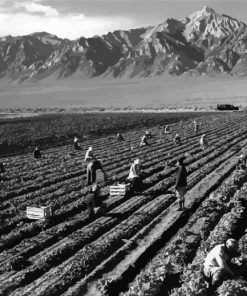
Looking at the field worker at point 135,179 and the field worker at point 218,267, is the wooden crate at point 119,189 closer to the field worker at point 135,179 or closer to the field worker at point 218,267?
the field worker at point 135,179

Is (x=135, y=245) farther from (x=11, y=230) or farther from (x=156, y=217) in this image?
(x=11, y=230)

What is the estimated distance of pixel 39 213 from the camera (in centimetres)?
2083

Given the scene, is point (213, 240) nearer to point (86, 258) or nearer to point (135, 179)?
point (86, 258)

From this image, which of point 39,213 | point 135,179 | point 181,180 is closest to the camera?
point 39,213

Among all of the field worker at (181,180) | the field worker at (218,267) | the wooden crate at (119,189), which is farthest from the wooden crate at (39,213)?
the field worker at (218,267)

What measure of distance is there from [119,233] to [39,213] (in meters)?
3.85

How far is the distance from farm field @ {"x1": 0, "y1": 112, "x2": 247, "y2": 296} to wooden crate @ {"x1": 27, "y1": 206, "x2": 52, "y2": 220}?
252mm

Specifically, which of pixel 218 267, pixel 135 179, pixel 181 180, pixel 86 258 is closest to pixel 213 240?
pixel 218 267

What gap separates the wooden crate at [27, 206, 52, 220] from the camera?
20.7m

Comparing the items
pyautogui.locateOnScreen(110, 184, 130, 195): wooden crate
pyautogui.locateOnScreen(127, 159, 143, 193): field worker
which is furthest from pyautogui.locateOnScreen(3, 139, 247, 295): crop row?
pyautogui.locateOnScreen(127, 159, 143, 193): field worker

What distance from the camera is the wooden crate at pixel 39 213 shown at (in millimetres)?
20688

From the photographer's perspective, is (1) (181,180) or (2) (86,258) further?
(1) (181,180)

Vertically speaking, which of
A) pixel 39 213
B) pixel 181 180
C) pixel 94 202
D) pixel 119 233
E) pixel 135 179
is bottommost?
pixel 119 233

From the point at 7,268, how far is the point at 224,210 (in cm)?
869
